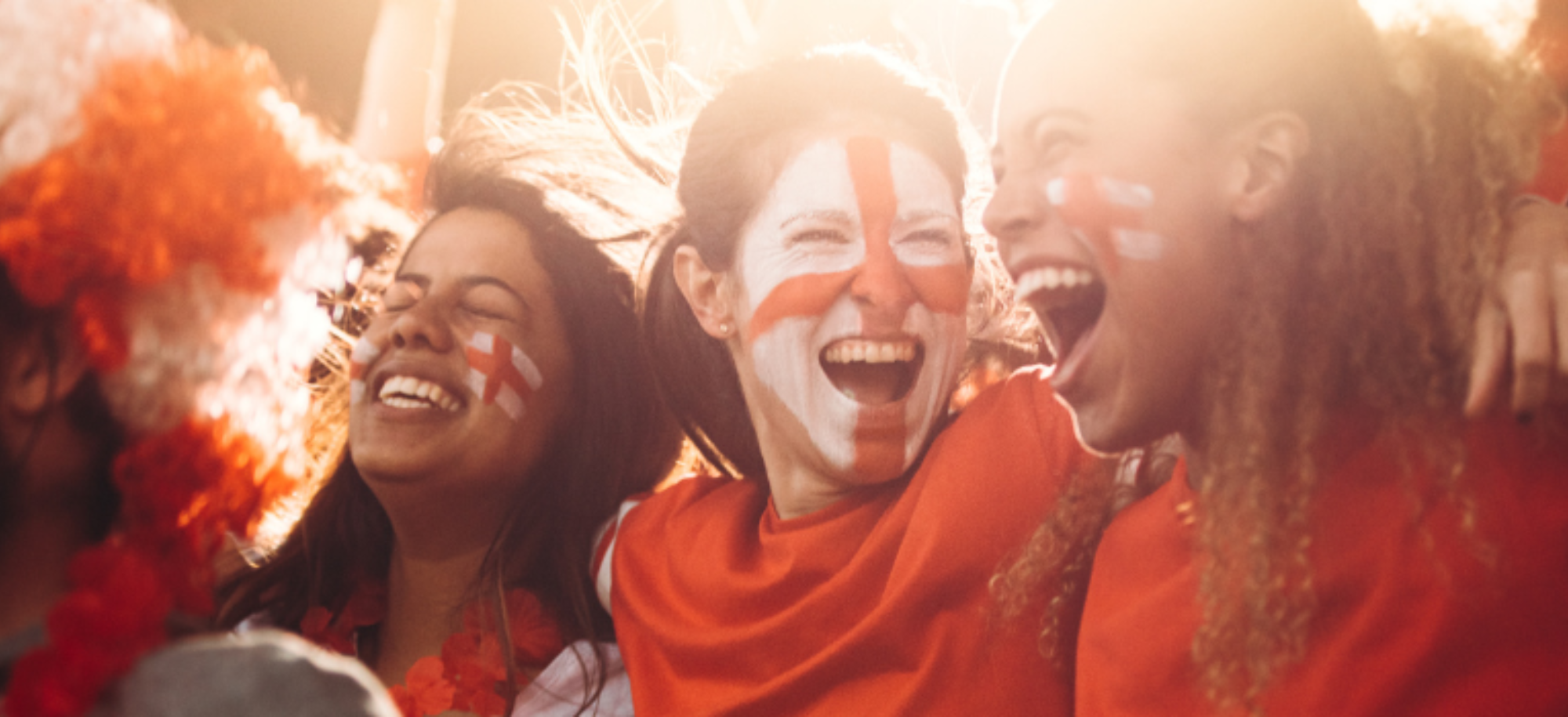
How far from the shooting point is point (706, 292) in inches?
62.9

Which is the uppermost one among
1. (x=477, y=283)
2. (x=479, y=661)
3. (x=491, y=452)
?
(x=477, y=283)

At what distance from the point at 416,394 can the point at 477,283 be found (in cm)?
19

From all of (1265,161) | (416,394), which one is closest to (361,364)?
(416,394)

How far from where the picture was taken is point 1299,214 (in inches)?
41.8

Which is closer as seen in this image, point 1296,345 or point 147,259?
point 147,259

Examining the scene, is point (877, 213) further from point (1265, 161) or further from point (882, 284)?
point (1265, 161)

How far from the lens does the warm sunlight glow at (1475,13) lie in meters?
1.07

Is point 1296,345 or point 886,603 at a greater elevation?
point 1296,345

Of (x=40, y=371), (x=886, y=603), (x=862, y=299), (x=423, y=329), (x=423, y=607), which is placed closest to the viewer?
(x=40, y=371)

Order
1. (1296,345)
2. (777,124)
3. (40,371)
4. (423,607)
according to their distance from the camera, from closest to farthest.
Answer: (40,371) → (1296,345) → (777,124) → (423,607)

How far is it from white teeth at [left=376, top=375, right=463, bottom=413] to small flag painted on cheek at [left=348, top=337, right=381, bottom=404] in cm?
5

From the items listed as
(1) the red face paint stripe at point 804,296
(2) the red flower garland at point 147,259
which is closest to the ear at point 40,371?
(2) the red flower garland at point 147,259

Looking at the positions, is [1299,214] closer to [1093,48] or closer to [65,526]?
[1093,48]

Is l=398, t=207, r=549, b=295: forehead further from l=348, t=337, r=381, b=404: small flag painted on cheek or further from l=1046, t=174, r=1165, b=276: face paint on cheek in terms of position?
l=1046, t=174, r=1165, b=276: face paint on cheek
